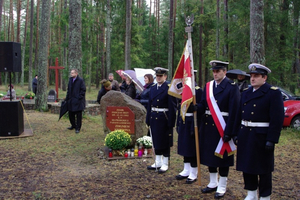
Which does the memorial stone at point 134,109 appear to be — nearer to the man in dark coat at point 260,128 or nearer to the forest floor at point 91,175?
the forest floor at point 91,175

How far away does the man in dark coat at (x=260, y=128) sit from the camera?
394cm

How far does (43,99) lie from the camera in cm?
1570

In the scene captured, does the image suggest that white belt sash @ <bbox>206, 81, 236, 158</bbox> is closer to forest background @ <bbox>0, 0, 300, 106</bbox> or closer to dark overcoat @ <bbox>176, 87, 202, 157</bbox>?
dark overcoat @ <bbox>176, 87, 202, 157</bbox>

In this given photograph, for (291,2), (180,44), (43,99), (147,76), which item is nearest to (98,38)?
(180,44)

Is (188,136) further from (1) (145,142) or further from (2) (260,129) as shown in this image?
(1) (145,142)

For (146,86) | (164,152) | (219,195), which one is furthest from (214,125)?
(146,86)

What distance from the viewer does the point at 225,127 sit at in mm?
4578

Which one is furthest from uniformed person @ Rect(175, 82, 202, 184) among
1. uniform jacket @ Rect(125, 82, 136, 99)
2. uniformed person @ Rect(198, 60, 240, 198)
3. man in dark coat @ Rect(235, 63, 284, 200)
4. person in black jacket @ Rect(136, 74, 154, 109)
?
uniform jacket @ Rect(125, 82, 136, 99)

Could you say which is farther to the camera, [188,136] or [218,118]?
[188,136]

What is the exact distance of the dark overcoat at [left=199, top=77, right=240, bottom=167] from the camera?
4578 mm

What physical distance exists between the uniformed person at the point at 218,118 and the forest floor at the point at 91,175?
1.81 ft

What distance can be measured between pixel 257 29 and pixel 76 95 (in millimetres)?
6505

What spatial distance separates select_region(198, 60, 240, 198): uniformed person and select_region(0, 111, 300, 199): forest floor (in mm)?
553

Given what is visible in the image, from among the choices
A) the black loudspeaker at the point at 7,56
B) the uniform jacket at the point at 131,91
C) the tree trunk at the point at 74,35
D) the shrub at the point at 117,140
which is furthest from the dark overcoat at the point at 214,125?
the tree trunk at the point at 74,35
